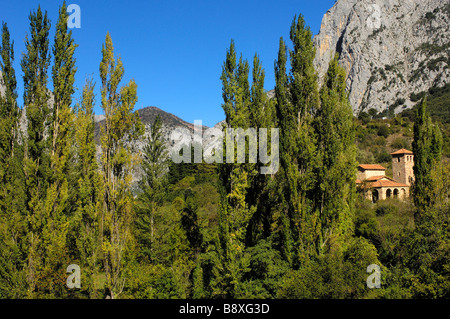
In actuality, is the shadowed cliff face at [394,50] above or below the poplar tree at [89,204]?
above

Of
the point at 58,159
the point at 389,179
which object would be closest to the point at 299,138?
the point at 58,159

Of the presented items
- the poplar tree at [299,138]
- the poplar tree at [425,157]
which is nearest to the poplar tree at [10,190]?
the poplar tree at [299,138]

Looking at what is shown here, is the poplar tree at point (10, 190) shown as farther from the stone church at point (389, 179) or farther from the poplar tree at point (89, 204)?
the stone church at point (389, 179)

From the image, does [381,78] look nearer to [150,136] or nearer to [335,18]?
[335,18]

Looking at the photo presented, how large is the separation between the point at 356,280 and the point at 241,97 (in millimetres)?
8790

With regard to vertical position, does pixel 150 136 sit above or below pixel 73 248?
above

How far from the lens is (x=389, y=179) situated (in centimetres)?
3712

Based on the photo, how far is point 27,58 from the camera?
12.5 meters

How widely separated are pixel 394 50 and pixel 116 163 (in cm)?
10376

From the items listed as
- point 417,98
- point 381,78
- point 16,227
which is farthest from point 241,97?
point 381,78

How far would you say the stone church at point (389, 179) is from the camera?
34781 millimetres

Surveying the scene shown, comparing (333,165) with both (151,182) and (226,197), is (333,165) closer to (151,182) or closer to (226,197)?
(226,197)

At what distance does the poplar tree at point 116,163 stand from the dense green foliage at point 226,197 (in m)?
0.04

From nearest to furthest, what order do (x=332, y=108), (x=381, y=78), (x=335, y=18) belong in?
(x=332, y=108), (x=381, y=78), (x=335, y=18)
